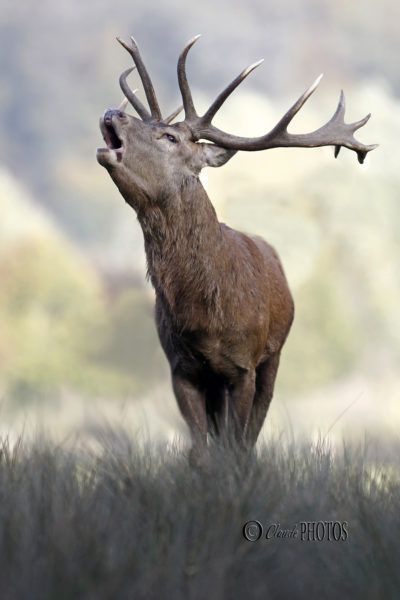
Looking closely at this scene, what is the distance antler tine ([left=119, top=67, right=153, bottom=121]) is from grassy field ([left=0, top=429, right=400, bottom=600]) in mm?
2406

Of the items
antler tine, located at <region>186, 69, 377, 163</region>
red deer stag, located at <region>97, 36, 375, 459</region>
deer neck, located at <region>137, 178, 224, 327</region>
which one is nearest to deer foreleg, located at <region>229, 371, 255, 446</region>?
red deer stag, located at <region>97, 36, 375, 459</region>

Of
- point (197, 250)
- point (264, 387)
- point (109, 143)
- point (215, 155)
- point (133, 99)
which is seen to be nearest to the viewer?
point (109, 143)

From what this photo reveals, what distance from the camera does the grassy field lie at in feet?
9.73

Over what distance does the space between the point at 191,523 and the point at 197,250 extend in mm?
2034

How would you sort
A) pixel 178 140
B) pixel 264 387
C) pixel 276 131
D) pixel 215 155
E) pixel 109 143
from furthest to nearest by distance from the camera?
pixel 264 387 < pixel 276 131 < pixel 215 155 < pixel 178 140 < pixel 109 143

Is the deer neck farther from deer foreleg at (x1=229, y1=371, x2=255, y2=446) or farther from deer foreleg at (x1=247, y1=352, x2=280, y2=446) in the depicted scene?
deer foreleg at (x1=247, y1=352, x2=280, y2=446)

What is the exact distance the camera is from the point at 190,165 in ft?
17.1

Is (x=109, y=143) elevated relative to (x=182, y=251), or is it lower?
elevated

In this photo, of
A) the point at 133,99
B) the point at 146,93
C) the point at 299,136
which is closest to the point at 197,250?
the point at 299,136

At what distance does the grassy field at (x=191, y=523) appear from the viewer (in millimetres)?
2967

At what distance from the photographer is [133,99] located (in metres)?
6.08

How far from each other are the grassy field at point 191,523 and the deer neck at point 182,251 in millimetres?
943

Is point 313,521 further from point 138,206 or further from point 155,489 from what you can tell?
point 138,206

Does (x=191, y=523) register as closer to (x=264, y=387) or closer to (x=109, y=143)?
(x=109, y=143)
